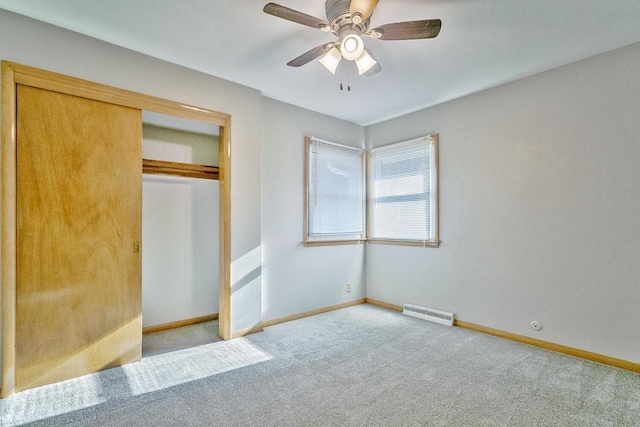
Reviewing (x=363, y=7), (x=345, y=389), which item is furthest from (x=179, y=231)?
(x=363, y=7)

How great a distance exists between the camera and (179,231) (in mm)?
3762

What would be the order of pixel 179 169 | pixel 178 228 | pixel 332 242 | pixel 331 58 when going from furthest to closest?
Result: pixel 332 242 → pixel 178 228 → pixel 179 169 → pixel 331 58

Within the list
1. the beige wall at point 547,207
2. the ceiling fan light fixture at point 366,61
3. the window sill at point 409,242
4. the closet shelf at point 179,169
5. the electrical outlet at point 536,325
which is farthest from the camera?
the window sill at point 409,242

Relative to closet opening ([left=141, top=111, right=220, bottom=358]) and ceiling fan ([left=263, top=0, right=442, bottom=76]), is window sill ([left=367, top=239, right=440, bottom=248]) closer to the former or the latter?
closet opening ([left=141, top=111, right=220, bottom=358])

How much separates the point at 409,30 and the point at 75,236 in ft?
9.08

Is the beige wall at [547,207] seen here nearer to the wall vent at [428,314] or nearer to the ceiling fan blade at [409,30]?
the wall vent at [428,314]

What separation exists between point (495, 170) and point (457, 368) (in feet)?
6.59

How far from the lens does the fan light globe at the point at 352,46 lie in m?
2.01

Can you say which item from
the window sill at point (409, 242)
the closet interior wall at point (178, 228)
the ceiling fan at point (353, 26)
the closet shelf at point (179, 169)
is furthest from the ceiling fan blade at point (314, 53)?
the window sill at point (409, 242)

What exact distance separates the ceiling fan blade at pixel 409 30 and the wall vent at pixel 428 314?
298 centimetres

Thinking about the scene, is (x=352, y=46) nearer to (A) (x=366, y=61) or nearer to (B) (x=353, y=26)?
(B) (x=353, y=26)

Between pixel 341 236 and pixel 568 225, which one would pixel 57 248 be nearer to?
pixel 341 236

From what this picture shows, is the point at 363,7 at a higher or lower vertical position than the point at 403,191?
higher

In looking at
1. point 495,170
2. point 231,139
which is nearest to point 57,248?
point 231,139
